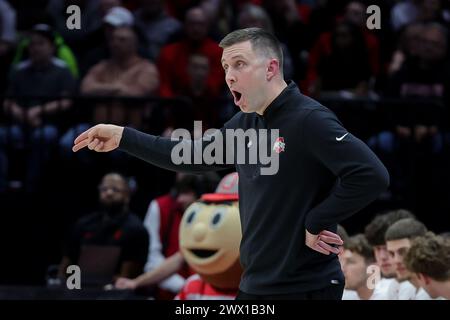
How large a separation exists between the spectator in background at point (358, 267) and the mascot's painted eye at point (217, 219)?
796 mm

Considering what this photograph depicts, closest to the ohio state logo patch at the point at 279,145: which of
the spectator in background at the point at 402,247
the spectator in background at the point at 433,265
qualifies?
the spectator in background at the point at 433,265

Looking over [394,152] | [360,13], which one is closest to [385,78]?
[360,13]

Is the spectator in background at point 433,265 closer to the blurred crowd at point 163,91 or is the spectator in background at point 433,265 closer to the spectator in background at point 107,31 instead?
the blurred crowd at point 163,91

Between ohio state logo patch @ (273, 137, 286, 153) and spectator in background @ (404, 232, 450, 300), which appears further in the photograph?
spectator in background @ (404, 232, 450, 300)

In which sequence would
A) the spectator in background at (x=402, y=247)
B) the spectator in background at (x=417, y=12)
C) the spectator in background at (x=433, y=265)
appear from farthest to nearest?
the spectator in background at (x=417, y=12)
the spectator in background at (x=402, y=247)
the spectator in background at (x=433, y=265)

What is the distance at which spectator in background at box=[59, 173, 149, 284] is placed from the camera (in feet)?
25.2

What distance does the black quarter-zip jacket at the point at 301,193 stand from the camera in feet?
12.6

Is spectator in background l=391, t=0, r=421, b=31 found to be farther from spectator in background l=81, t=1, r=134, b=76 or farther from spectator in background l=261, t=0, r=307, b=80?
spectator in background l=81, t=1, r=134, b=76

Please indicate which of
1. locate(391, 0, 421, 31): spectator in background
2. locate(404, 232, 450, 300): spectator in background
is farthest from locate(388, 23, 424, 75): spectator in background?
locate(404, 232, 450, 300): spectator in background

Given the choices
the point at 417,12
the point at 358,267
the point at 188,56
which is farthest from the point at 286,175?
the point at 417,12

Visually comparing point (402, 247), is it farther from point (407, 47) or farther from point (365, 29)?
point (365, 29)

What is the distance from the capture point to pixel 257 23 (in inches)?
370

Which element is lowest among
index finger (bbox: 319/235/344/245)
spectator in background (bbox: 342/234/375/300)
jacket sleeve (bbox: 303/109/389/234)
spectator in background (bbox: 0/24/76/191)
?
spectator in background (bbox: 342/234/375/300)
